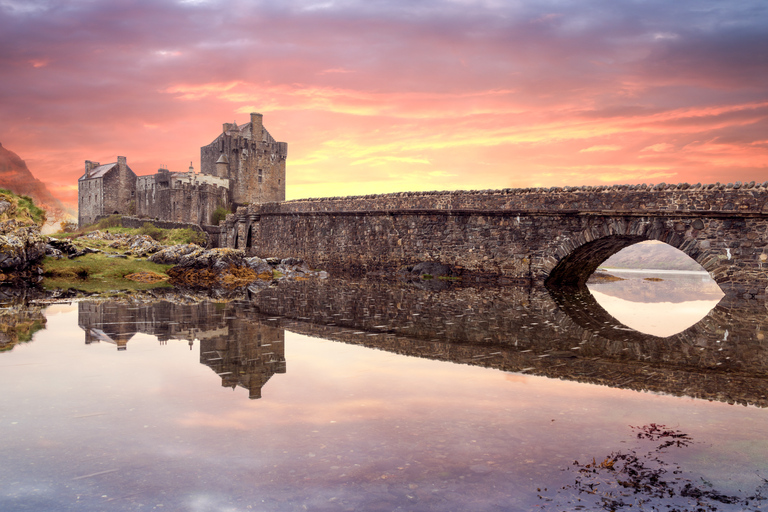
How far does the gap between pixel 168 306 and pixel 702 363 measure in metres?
11.6

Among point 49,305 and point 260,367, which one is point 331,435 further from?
point 49,305

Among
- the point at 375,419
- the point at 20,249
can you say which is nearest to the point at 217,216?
the point at 20,249

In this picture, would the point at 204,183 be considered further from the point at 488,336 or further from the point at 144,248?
the point at 488,336

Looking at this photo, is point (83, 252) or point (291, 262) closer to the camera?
point (83, 252)

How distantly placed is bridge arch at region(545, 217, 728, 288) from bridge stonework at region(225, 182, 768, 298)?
0.12ft

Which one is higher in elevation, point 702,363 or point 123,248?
point 123,248

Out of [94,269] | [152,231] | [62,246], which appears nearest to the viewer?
[94,269]

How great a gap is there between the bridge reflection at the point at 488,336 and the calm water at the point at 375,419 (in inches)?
2.4

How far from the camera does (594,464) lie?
4.18 metres

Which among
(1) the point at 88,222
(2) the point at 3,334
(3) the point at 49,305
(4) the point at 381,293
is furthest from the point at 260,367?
(1) the point at 88,222

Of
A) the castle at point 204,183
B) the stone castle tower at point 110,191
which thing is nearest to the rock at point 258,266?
the castle at point 204,183

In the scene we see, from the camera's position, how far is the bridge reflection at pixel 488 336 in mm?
7055

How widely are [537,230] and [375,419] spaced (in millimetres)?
20847

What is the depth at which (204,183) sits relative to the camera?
74438 millimetres
